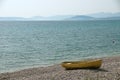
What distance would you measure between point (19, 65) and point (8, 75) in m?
6.75

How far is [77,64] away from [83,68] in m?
0.61

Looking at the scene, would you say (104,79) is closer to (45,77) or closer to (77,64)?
(45,77)

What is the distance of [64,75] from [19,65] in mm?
11434

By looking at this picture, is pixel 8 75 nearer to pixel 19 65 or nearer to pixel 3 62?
pixel 19 65

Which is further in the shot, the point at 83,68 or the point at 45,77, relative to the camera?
the point at 83,68

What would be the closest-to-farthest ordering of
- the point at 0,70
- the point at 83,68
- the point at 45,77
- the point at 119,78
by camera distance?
the point at 119,78 < the point at 45,77 < the point at 83,68 < the point at 0,70

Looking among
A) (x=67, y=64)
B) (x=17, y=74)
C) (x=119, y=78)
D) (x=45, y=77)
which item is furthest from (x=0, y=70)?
(x=119, y=78)

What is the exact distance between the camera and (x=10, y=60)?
111 feet

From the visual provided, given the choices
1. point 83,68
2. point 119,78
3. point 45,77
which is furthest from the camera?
point 83,68

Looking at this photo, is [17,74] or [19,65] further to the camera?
[19,65]

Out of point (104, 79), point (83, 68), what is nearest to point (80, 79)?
point (104, 79)

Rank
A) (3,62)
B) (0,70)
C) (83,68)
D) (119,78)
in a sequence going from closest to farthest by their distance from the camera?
1. (119,78)
2. (83,68)
3. (0,70)
4. (3,62)

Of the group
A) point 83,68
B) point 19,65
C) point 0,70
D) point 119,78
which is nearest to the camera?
point 119,78

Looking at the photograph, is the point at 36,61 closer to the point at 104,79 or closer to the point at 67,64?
the point at 67,64
